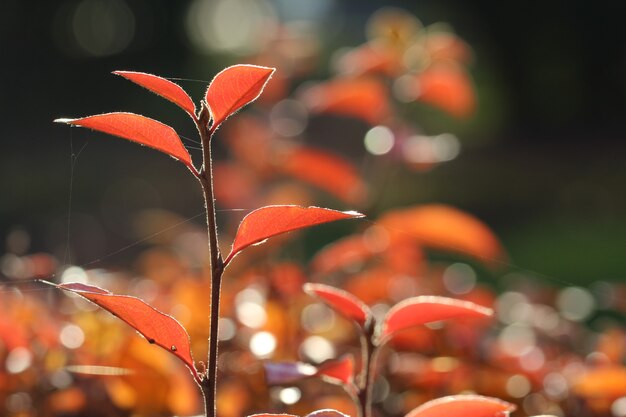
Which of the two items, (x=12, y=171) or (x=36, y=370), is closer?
(x=36, y=370)

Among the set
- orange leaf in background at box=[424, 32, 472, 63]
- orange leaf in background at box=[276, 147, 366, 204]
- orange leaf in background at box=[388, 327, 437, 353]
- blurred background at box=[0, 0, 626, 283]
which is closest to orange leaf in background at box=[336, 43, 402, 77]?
orange leaf in background at box=[424, 32, 472, 63]

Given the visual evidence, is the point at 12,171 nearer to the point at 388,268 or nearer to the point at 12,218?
the point at 12,218

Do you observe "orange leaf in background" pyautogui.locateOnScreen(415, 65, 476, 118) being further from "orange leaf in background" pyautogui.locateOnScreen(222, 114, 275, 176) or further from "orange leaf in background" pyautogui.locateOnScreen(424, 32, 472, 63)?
"orange leaf in background" pyautogui.locateOnScreen(222, 114, 275, 176)

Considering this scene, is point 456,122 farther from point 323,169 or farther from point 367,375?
point 367,375

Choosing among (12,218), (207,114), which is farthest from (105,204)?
(207,114)

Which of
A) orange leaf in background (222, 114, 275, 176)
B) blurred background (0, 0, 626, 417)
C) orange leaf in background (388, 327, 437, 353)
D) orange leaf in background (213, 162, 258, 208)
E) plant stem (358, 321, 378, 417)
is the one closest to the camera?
plant stem (358, 321, 378, 417)

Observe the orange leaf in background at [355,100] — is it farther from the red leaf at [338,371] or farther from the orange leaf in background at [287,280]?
the red leaf at [338,371]
